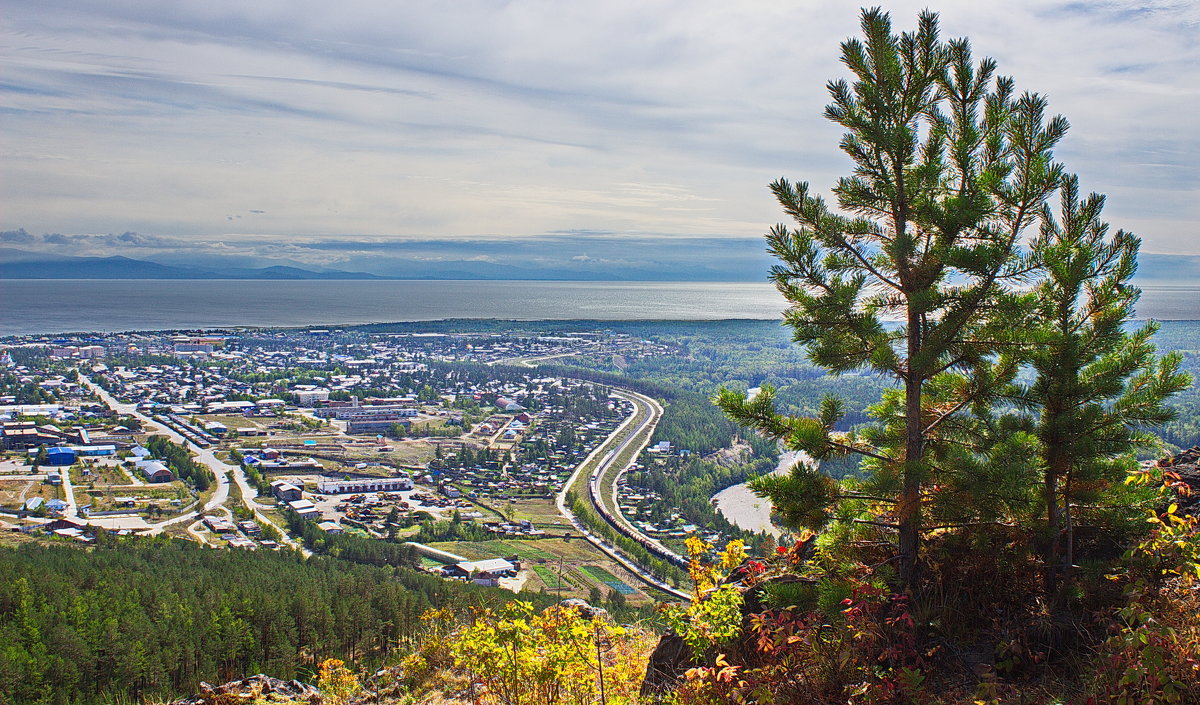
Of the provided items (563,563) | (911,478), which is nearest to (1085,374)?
(911,478)

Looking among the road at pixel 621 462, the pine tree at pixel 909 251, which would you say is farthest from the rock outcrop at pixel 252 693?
the road at pixel 621 462

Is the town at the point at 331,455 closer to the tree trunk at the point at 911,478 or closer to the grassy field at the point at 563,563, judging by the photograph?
the grassy field at the point at 563,563

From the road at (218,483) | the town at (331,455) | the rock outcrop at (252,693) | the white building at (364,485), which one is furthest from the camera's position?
the white building at (364,485)

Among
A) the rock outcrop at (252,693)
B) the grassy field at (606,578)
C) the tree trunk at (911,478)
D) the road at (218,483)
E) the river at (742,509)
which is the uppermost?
the tree trunk at (911,478)

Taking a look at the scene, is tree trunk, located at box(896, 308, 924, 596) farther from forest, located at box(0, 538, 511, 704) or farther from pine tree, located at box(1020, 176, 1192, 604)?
forest, located at box(0, 538, 511, 704)

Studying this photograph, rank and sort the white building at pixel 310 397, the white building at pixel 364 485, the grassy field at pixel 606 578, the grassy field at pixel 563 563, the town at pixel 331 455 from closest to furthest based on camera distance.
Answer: the grassy field at pixel 563 563 → the grassy field at pixel 606 578 → the town at pixel 331 455 → the white building at pixel 364 485 → the white building at pixel 310 397

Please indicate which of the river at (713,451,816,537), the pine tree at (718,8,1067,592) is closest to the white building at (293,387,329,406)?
the river at (713,451,816,537)

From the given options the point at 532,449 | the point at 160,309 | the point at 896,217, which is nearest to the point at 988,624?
the point at 896,217

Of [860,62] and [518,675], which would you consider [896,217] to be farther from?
[518,675]
